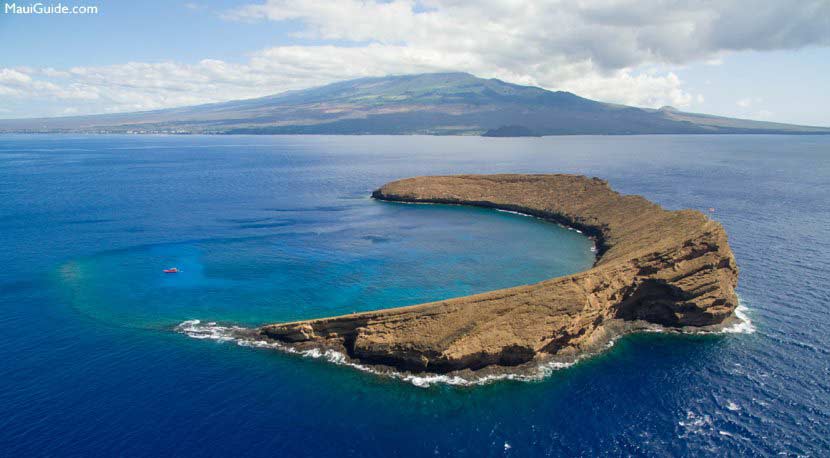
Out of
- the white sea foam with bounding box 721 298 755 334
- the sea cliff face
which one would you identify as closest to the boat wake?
the white sea foam with bounding box 721 298 755 334

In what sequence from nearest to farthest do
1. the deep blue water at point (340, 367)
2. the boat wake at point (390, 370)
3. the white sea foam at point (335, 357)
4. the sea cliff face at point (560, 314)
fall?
the deep blue water at point (340, 367)
the white sea foam at point (335, 357)
the boat wake at point (390, 370)
the sea cliff face at point (560, 314)

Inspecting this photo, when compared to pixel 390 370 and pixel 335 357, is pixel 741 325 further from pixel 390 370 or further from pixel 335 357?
pixel 335 357

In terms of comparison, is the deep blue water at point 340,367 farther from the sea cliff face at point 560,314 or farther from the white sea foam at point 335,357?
the sea cliff face at point 560,314

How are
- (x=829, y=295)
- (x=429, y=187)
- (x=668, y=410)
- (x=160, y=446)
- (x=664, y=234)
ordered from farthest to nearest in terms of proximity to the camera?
(x=429, y=187)
(x=664, y=234)
(x=829, y=295)
(x=668, y=410)
(x=160, y=446)

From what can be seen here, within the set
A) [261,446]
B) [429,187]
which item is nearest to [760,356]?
[261,446]

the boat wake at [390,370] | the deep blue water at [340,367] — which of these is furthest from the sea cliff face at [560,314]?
the deep blue water at [340,367]

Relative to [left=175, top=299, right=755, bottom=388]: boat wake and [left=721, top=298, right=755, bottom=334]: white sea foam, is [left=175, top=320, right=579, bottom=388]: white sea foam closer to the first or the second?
[left=175, top=299, right=755, bottom=388]: boat wake

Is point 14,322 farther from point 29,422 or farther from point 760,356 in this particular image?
point 760,356
